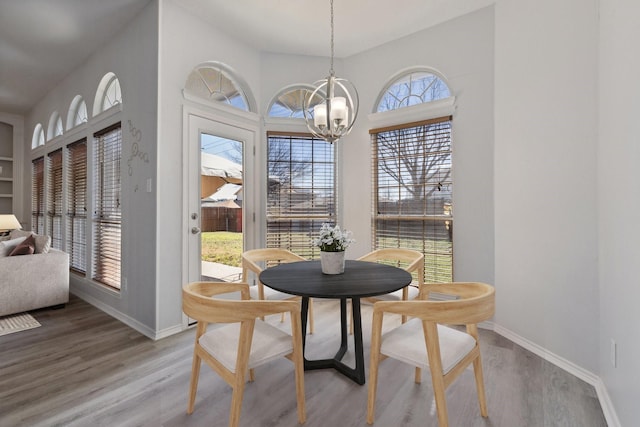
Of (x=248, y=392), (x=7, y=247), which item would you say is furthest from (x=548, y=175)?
(x=7, y=247)

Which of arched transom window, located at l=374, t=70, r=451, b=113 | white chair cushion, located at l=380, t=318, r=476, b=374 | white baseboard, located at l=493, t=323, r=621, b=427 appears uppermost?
arched transom window, located at l=374, t=70, r=451, b=113

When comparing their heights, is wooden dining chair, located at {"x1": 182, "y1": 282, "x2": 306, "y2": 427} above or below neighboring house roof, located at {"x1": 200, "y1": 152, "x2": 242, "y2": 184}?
below

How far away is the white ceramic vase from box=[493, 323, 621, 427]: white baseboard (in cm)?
162

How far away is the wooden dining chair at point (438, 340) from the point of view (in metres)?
1.38

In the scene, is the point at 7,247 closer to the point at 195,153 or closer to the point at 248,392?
the point at 195,153

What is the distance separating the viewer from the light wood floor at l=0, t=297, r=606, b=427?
165 centimetres

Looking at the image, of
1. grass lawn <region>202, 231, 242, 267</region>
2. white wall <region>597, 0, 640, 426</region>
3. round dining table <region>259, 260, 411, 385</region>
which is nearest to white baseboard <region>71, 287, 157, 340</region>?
grass lawn <region>202, 231, 242, 267</region>

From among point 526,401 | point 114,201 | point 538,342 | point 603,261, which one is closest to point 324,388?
point 526,401

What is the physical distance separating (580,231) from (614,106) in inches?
32.8

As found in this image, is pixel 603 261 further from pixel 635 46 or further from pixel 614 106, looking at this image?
pixel 635 46

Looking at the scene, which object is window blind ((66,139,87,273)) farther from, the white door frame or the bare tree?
the bare tree

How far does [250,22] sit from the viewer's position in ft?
10.0

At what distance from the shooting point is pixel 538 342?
7.81 ft

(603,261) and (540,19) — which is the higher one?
(540,19)
